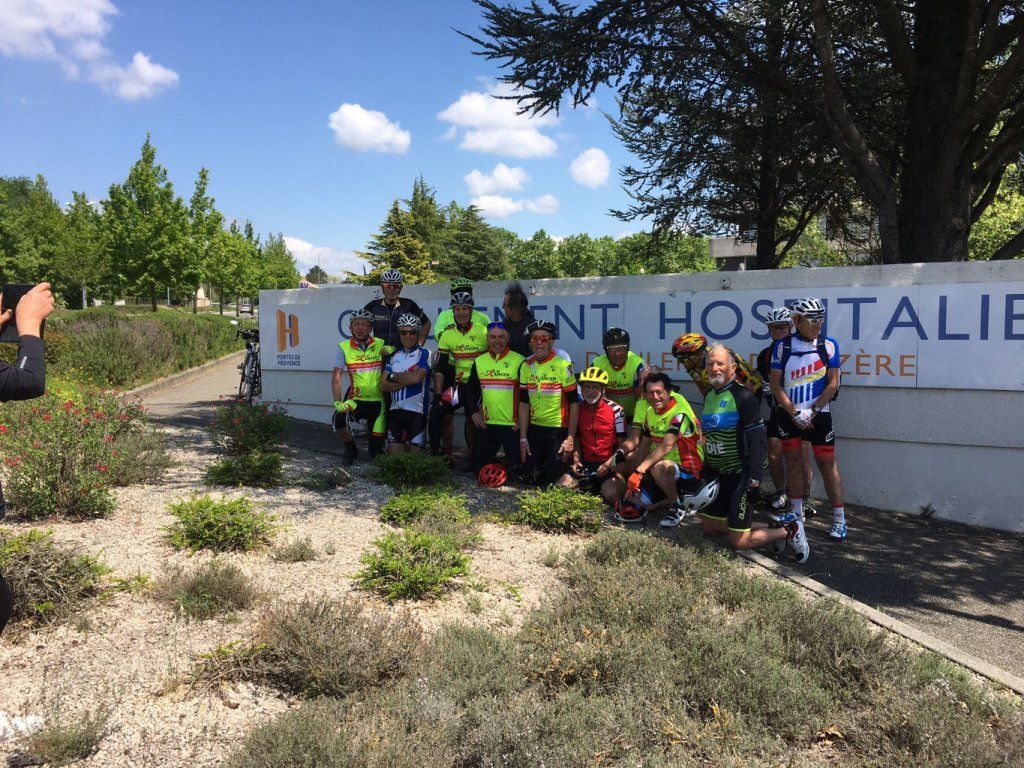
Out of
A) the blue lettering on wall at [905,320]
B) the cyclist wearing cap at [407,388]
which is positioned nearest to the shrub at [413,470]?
the cyclist wearing cap at [407,388]

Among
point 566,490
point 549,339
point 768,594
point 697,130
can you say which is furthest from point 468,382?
point 697,130

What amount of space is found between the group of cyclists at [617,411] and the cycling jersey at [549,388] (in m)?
0.01

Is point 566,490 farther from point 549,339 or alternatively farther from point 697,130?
point 697,130

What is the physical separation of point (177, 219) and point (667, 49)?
2258cm

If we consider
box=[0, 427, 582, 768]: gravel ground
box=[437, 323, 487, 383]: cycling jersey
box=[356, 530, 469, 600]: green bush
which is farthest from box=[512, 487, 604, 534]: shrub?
box=[437, 323, 487, 383]: cycling jersey

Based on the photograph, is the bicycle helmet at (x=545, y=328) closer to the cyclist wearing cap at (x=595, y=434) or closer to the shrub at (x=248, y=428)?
the cyclist wearing cap at (x=595, y=434)

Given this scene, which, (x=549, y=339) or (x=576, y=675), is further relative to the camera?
(x=549, y=339)

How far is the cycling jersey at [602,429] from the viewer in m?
6.50

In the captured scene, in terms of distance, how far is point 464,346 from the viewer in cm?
748

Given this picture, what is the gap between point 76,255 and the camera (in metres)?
35.1

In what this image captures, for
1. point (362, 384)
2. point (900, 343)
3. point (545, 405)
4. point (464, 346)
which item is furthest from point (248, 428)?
point (900, 343)

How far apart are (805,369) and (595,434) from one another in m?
1.84

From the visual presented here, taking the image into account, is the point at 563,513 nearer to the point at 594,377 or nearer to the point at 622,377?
the point at 594,377

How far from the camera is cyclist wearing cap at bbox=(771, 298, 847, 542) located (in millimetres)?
5984
